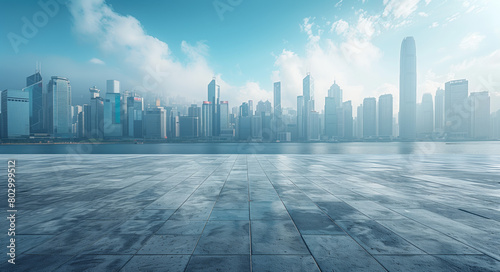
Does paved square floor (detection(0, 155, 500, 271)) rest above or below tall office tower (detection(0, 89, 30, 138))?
below

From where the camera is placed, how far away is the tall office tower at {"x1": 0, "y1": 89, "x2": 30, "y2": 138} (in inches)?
7293

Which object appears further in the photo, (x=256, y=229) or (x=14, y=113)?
(x=14, y=113)

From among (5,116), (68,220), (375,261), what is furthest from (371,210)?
(5,116)

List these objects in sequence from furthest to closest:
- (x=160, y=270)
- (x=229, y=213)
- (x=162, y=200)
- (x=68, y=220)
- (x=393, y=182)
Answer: (x=393, y=182), (x=162, y=200), (x=229, y=213), (x=68, y=220), (x=160, y=270)

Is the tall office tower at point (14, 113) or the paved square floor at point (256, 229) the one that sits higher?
the tall office tower at point (14, 113)

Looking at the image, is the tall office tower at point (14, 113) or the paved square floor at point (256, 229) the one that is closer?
the paved square floor at point (256, 229)

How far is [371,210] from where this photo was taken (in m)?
7.64

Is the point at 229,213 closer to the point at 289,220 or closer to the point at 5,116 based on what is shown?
the point at 289,220

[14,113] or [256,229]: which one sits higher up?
[14,113]

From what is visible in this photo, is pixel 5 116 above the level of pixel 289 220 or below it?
above

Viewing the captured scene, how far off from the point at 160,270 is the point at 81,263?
6.25 feet

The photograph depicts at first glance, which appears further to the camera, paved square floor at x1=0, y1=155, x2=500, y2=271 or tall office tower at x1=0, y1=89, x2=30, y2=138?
tall office tower at x1=0, y1=89, x2=30, y2=138

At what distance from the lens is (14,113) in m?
186

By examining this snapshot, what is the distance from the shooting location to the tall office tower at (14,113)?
608 ft
